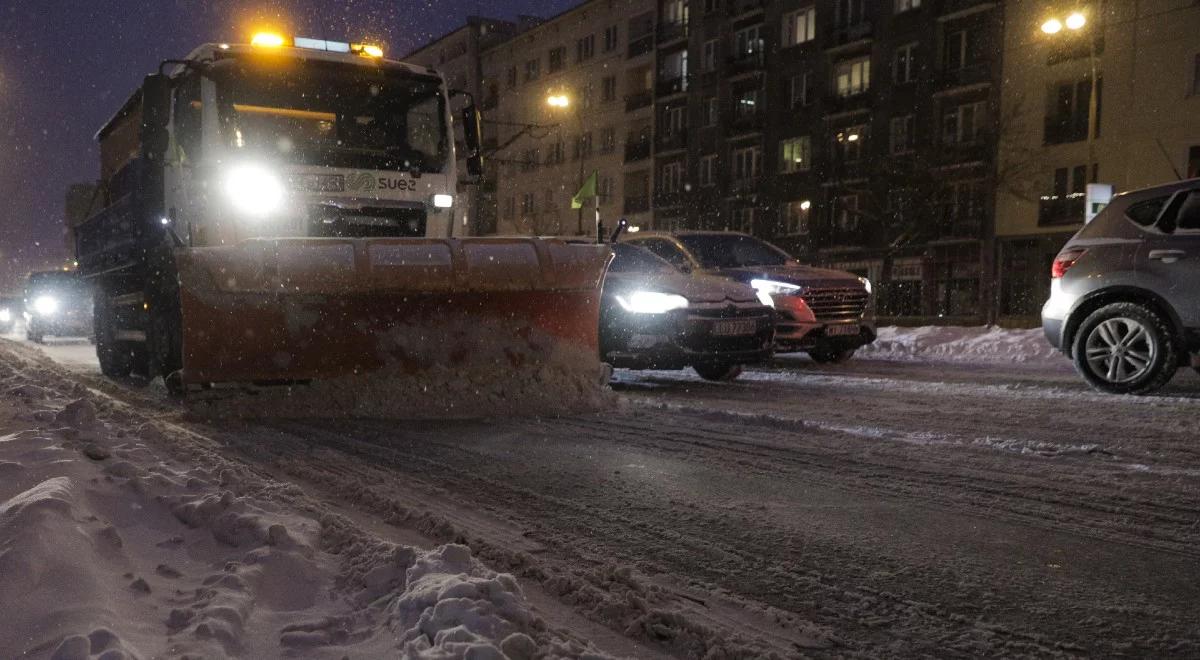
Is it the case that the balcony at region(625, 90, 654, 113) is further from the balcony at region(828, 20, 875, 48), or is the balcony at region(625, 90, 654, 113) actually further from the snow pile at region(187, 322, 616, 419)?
the snow pile at region(187, 322, 616, 419)

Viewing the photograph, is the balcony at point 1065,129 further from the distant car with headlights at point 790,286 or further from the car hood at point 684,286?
the car hood at point 684,286

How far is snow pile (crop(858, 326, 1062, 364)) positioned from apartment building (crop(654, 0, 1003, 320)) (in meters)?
18.8

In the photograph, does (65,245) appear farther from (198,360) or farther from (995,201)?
(995,201)

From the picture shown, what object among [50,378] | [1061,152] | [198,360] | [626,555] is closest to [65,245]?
[50,378]

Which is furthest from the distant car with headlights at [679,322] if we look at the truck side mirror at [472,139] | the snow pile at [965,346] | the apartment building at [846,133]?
the apartment building at [846,133]

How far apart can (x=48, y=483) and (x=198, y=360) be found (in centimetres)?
384

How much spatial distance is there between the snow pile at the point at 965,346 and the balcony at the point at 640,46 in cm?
3623

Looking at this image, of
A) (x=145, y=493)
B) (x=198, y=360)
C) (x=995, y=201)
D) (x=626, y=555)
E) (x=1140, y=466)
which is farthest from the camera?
(x=995, y=201)

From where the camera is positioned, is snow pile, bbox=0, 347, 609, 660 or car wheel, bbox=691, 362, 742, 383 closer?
snow pile, bbox=0, 347, 609, 660

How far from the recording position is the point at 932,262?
36688 mm

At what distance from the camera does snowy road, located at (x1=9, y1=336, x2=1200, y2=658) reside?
9.36ft

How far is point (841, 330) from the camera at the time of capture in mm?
12219

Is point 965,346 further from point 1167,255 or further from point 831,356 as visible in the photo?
point 1167,255

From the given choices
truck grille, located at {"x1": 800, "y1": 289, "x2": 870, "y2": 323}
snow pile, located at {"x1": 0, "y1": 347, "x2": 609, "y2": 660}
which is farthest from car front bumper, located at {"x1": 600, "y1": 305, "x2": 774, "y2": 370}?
snow pile, located at {"x1": 0, "y1": 347, "x2": 609, "y2": 660}
